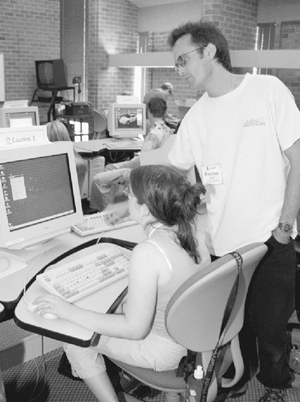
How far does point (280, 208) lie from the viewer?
1.65m

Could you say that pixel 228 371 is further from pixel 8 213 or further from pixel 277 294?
pixel 8 213

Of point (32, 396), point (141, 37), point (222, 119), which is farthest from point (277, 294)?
point (141, 37)

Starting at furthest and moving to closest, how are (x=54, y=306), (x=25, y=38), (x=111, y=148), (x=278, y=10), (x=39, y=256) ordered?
(x=25, y=38), (x=278, y=10), (x=111, y=148), (x=39, y=256), (x=54, y=306)

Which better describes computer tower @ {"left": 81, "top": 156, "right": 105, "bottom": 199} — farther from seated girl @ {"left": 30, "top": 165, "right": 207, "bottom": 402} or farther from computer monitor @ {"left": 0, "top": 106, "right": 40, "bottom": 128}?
seated girl @ {"left": 30, "top": 165, "right": 207, "bottom": 402}

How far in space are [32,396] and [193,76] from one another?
1.63m

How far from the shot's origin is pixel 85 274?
1.60 metres

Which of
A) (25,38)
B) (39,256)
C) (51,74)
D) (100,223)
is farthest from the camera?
(25,38)

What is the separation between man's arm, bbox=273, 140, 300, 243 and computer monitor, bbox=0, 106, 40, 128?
3499mm

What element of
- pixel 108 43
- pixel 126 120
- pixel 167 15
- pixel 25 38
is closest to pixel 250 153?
pixel 126 120

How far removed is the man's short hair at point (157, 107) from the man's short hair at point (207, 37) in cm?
330

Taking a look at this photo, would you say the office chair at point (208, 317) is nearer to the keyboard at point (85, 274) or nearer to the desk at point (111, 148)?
the keyboard at point (85, 274)

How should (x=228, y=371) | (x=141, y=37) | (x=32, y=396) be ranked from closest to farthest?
(x=228, y=371) → (x=32, y=396) → (x=141, y=37)

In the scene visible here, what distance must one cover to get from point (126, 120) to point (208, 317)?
4.59 metres

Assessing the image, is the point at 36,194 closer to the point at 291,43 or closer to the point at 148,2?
the point at 291,43
